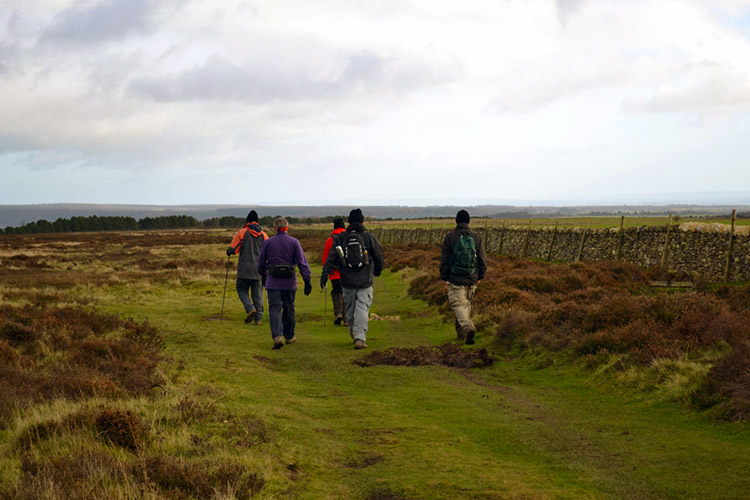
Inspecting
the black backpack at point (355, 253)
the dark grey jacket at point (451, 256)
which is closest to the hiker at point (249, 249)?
the black backpack at point (355, 253)

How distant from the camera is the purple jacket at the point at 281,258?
12.1 m

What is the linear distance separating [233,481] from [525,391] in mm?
5027

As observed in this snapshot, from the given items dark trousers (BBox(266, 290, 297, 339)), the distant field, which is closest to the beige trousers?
dark trousers (BBox(266, 290, 297, 339))

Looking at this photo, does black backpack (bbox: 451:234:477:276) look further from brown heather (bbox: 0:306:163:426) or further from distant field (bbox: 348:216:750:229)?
distant field (bbox: 348:216:750:229)

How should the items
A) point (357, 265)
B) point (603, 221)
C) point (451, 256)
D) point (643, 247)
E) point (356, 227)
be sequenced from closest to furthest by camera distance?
point (357, 265)
point (356, 227)
point (451, 256)
point (643, 247)
point (603, 221)

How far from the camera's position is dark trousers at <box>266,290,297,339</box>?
12.2m

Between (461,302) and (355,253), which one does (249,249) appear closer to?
(355,253)

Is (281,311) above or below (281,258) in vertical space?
below

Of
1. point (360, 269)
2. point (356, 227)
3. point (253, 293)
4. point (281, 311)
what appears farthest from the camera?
point (253, 293)

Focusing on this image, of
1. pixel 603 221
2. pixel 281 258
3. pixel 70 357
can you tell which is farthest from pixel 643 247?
pixel 603 221

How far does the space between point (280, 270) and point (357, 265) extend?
147 cm

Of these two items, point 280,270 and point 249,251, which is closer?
point 280,270

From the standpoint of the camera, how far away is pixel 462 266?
1238 cm

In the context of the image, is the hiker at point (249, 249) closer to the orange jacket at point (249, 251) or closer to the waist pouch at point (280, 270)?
the orange jacket at point (249, 251)
